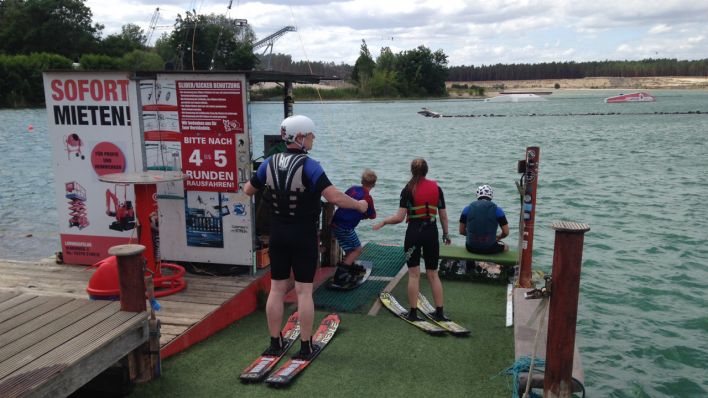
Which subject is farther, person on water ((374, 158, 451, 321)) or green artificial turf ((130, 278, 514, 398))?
person on water ((374, 158, 451, 321))

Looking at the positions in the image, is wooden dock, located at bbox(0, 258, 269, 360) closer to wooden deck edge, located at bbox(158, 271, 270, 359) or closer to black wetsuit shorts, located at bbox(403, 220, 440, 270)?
wooden deck edge, located at bbox(158, 271, 270, 359)

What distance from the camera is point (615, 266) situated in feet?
40.0

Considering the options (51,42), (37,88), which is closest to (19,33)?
(51,42)

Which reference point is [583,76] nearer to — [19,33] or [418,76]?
[418,76]

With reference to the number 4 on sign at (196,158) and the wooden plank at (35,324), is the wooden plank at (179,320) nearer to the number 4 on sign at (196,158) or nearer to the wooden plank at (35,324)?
the wooden plank at (35,324)

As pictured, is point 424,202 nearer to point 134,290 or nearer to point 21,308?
point 134,290

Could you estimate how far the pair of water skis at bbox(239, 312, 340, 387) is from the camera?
16.2ft

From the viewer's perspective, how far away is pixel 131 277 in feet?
15.4

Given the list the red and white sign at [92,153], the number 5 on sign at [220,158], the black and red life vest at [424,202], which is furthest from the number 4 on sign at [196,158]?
the black and red life vest at [424,202]

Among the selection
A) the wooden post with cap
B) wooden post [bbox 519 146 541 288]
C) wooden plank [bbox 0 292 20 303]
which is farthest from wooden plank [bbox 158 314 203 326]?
wooden post [bbox 519 146 541 288]

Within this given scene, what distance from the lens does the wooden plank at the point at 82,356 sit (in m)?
3.69

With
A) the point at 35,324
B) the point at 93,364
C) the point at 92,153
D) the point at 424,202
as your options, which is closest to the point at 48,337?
the point at 35,324

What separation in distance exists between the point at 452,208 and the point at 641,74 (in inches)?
6686

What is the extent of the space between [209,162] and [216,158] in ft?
0.35
